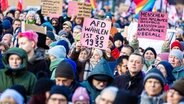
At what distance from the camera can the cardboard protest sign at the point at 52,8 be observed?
819 inches

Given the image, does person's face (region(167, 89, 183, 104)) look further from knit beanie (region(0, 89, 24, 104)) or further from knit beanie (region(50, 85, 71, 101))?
knit beanie (region(0, 89, 24, 104))

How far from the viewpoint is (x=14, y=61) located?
1141 centimetres

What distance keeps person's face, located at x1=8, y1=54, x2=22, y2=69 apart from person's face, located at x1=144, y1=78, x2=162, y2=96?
168 cm

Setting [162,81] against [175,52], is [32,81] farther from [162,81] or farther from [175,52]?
[175,52]

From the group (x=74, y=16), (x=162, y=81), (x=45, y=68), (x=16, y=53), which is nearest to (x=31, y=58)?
(x=45, y=68)

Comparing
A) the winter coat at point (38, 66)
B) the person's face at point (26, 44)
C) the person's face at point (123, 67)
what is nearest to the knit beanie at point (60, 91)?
the winter coat at point (38, 66)

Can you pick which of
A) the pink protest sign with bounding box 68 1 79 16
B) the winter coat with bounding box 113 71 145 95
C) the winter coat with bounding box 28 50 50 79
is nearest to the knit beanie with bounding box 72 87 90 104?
the winter coat with bounding box 28 50 50 79

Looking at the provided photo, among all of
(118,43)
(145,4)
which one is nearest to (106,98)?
(118,43)

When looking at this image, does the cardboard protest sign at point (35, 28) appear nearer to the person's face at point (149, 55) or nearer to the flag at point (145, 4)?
the person's face at point (149, 55)

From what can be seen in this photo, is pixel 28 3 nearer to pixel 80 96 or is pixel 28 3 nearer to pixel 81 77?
pixel 81 77

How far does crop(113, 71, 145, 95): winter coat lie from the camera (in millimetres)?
12391

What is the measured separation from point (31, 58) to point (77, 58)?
2029 millimetres

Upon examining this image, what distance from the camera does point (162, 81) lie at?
11148 millimetres

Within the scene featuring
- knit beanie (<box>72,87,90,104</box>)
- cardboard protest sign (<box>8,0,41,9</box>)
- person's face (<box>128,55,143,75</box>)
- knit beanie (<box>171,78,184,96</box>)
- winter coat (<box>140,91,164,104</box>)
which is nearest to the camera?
knit beanie (<box>72,87,90,104</box>)
